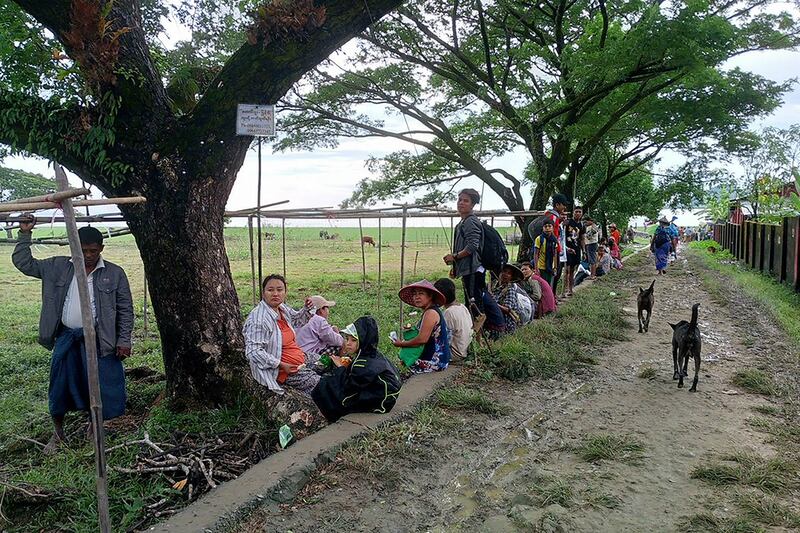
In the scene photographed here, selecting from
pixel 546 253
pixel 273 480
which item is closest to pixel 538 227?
pixel 546 253

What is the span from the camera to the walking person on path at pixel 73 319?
154 inches

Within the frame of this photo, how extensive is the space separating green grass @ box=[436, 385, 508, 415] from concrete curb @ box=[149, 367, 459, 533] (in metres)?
0.46

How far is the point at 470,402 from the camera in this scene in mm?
4660

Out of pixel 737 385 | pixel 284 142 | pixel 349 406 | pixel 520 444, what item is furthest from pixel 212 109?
pixel 284 142

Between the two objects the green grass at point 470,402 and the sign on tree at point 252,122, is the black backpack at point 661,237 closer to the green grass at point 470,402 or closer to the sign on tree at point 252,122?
the green grass at point 470,402

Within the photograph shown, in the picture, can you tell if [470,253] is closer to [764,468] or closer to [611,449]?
[611,449]

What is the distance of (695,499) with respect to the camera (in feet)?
10.3

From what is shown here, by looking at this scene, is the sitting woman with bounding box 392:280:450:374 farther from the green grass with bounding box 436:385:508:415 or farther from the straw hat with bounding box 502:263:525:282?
the straw hat with bounding box 502:263:525:282

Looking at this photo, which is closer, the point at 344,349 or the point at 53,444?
the point at 53,444

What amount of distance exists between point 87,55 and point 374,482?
3.42m

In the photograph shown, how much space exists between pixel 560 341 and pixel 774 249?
1092 cm

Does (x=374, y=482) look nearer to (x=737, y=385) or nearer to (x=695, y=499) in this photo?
(x=695, y=499)

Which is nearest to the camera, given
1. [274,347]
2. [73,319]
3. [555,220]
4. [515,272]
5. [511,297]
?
[73,319]

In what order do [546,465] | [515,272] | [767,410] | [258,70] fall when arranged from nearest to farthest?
1. [546,465]
2. [258,70]
3. [767,410]
4. [515,272]
